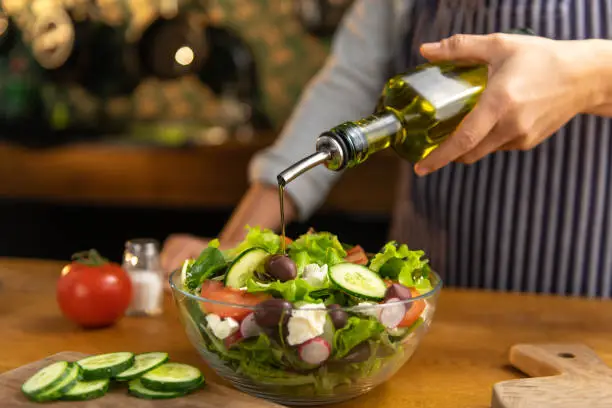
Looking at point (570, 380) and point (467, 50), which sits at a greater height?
point (467, 50)

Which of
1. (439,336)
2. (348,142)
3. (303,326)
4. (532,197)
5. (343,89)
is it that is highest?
(343,89)

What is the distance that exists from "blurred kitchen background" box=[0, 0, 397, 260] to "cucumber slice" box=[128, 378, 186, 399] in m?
1.97

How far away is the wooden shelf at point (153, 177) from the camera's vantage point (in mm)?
2879

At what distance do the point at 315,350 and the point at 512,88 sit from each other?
20.9 inches

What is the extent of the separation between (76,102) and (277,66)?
996 mm

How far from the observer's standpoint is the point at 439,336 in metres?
1.30

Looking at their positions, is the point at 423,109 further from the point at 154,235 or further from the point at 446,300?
the point at 154,235

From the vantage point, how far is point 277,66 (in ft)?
11.8

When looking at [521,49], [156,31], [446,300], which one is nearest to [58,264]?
[446,300]

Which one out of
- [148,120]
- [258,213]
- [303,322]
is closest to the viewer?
[303,322]

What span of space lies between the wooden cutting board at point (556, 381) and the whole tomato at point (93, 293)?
65cm

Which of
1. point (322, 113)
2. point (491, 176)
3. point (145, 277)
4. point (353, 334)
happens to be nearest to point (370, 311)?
point (353, 334)

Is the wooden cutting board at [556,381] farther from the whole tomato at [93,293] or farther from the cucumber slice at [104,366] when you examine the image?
the whole tomato at [93,293]

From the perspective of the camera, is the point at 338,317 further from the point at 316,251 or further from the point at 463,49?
the point at 463,49
